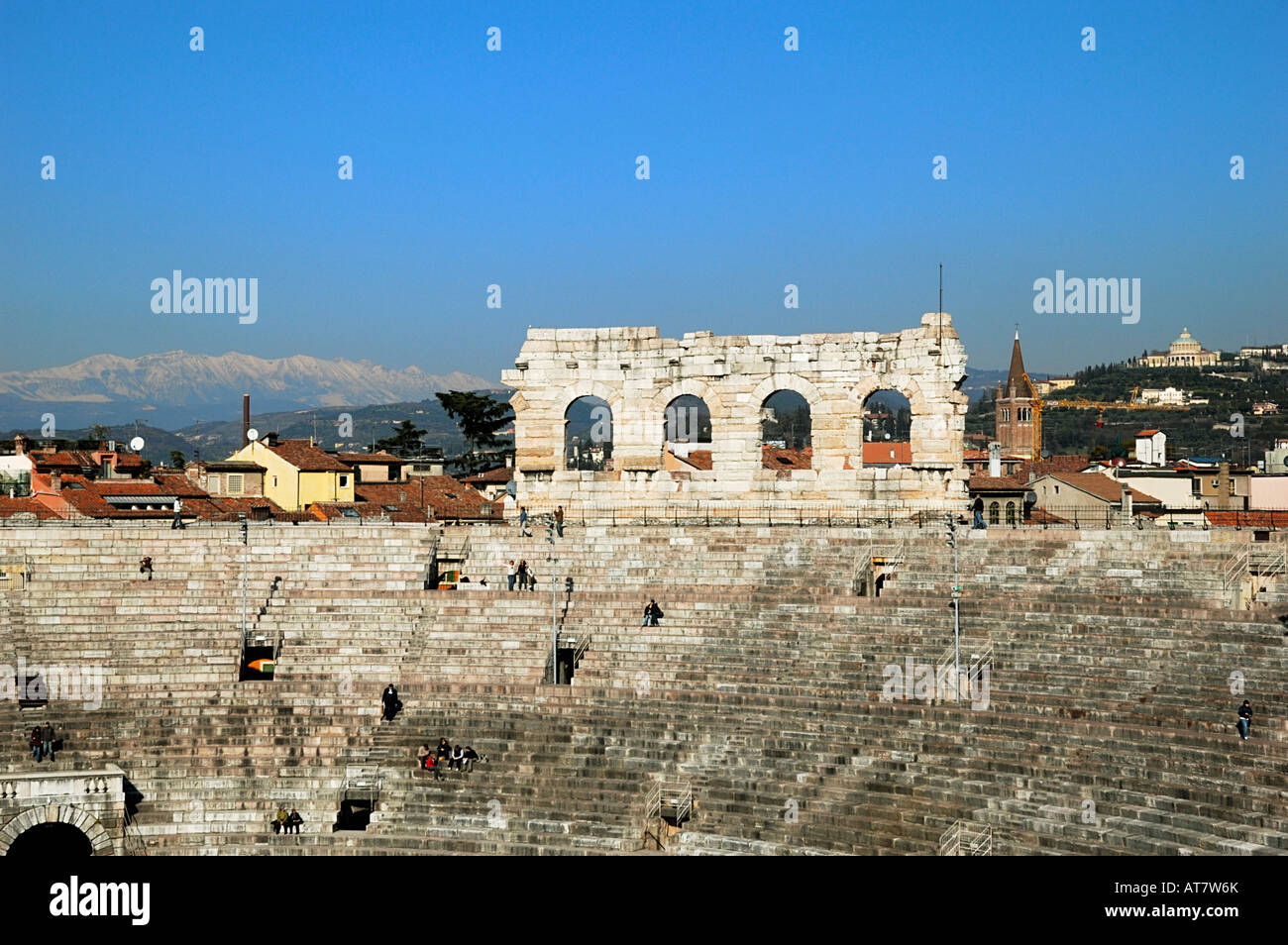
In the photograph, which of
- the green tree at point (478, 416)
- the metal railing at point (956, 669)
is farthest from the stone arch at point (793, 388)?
the green tree at point (478, 416)

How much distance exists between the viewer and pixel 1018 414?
164 metres

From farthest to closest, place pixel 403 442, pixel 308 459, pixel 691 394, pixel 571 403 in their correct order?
pixel 403 442 → pixel 308 459 → pixel 571 403 → pixel 691 394

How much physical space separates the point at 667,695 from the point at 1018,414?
140 m

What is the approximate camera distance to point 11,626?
→ 33875mm

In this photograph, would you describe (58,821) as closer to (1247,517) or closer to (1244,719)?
(1244,719)

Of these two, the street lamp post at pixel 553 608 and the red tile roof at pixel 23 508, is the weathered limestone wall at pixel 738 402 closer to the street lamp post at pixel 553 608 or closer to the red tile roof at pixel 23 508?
the street lamp post at pixel 553 608

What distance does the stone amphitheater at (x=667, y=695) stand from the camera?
993 inches

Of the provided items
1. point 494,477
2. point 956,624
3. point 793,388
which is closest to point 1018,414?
point 494,477

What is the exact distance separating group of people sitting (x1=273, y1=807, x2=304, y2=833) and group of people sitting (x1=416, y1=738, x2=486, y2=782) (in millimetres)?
2640

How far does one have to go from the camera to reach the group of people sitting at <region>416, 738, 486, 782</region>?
1155 inches

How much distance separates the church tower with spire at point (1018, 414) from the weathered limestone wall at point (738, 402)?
12670 cm

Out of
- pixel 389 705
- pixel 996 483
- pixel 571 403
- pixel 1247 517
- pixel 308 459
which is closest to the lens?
pixel 389 705

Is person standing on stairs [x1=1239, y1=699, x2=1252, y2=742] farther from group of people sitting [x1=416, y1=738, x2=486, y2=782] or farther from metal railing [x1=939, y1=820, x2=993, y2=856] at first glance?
group of people sitting [x1=416, y1=738, x2=486, y2=782]
